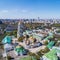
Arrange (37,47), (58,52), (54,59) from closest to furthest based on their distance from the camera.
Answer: (54,59) → (58,52) → (37,47)

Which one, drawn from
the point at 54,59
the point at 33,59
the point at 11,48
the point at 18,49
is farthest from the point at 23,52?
the point at 54,59

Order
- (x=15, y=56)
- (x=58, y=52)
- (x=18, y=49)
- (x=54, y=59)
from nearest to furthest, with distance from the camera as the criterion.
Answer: (x=54, y=59)
(x=58, y=52)
(x=15, y=56)
(x=18, y=49)

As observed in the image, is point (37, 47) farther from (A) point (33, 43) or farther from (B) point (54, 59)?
(B) point (54, 59)

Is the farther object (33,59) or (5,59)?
(5,59)

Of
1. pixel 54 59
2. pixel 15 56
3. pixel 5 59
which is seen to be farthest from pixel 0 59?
pixel 54 59

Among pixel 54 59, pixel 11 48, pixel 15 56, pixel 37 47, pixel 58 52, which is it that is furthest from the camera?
pixel 37 47

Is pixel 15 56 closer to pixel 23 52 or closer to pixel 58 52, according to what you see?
pixel 23 52

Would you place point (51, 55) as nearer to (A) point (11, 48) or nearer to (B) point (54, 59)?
(B) point (54, 59)

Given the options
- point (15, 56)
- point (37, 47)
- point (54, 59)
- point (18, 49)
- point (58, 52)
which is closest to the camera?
point (54, 59)

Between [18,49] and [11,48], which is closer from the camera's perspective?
[18,49]
